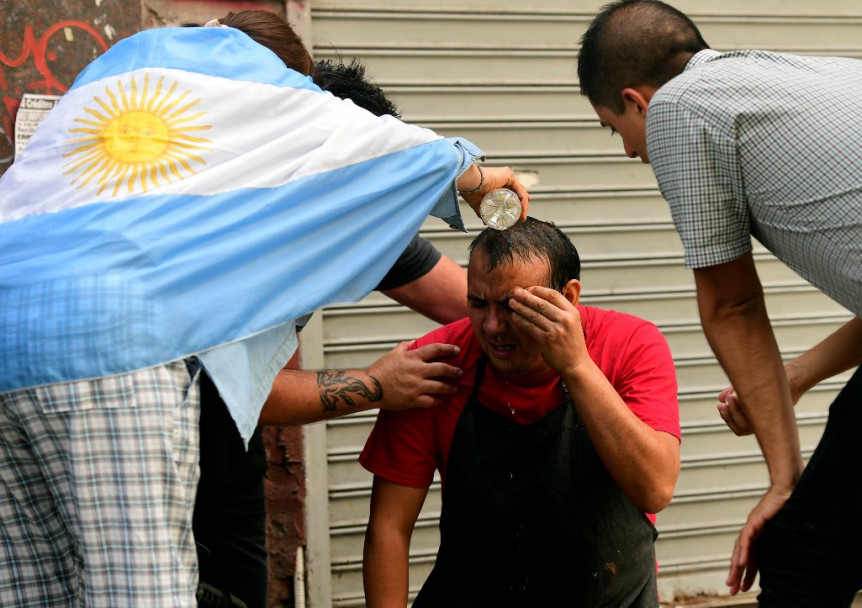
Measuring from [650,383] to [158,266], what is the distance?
55.1 inches

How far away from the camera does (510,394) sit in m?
2.86

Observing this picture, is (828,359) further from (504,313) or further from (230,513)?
(230,513)

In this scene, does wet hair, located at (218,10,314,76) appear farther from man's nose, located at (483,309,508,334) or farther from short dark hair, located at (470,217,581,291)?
man's nose, located at (483,309,508,334)

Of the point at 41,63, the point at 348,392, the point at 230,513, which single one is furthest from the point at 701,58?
the point at 41,63

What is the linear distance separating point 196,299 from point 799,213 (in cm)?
138

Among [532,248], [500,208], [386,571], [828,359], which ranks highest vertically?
[500,208]

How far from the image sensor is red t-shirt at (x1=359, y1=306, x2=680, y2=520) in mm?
2812

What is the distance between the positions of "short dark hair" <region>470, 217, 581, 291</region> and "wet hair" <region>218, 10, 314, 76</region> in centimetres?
69

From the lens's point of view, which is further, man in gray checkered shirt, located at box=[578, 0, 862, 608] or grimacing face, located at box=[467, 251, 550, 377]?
grimacing face, located at box=[467, 251, 550, 377]

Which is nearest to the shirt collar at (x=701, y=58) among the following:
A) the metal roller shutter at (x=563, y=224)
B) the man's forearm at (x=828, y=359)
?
the man's forearm at (x=828, y=359)

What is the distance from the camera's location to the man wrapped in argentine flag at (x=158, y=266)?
6.56 feet

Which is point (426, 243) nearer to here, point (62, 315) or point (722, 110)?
point (722, 110)

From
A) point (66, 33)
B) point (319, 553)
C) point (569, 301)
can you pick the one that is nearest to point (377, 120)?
point (569, 301)

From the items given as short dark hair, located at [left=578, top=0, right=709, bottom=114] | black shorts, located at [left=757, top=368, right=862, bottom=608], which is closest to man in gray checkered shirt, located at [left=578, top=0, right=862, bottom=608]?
black shorts, located at [left=757, top=368, right=862, bottom=608]
